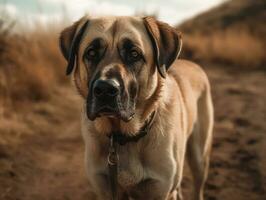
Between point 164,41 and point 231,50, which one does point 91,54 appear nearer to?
point 164,41

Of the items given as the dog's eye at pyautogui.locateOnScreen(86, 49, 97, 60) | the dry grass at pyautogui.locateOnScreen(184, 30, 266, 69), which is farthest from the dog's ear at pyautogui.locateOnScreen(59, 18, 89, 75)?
the dry grass at pyautogui.locateOnScreen(184, 30, 266, 69)

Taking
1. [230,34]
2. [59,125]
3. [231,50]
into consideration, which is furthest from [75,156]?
[230,34]

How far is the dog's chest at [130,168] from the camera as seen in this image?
3799 mm

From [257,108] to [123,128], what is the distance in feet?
15.3

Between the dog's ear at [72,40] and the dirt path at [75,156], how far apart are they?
1.78 m

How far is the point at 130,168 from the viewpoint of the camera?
12.5 ft

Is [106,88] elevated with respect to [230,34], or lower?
elevated

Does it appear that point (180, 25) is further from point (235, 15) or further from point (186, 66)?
point (186, 66)

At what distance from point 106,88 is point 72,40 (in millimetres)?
863

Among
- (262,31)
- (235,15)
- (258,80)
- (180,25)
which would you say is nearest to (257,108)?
(258,80)

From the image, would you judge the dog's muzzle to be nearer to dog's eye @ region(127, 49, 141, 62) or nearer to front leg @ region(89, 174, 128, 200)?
dog's eye @ region(127, 49, 141, 62)

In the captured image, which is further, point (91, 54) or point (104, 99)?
point (91, 54)

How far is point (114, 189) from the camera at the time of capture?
385cm

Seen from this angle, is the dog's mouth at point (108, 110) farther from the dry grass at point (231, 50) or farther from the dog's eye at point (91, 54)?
the dry grass at point (231, 50)
